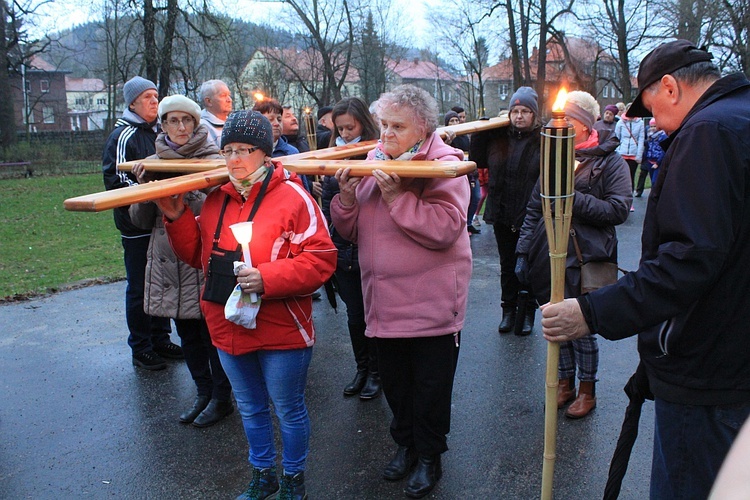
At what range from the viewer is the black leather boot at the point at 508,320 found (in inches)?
215

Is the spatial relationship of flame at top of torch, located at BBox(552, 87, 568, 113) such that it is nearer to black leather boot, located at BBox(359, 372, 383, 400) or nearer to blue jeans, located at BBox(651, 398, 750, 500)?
blue jeans, located at BBox(651, 398, 750, 500)

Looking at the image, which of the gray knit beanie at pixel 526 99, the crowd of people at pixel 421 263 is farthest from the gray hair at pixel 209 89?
the gray knit beanie at pixel 526 99

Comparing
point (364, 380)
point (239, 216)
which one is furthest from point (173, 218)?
point (364, 380)

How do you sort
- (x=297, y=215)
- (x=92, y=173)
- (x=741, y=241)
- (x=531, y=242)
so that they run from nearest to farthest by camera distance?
(x=741, y=241) → (x=297, y=215) → (x=531, y=242) → (x=92, y=173)

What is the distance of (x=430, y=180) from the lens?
3.04 meters

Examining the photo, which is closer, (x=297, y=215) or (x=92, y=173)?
(x=297, y=215)

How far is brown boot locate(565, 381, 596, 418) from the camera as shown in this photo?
12.9 ft

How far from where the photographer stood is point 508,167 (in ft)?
16.9

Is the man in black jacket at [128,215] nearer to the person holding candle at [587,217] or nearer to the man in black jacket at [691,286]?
the person holding candle at [587,217]

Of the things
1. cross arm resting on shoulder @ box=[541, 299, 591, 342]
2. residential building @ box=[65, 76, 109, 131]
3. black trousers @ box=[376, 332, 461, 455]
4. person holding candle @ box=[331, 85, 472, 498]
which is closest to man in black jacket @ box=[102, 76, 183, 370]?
person holding candle @ box=[331, 85, 472, 498]

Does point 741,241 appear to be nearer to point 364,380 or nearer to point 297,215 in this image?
point 297,215

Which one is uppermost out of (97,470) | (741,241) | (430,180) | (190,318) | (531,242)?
(430,180)

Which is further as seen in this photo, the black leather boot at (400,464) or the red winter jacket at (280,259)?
the black leather boot at (400,464)

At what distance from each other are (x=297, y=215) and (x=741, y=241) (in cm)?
181
